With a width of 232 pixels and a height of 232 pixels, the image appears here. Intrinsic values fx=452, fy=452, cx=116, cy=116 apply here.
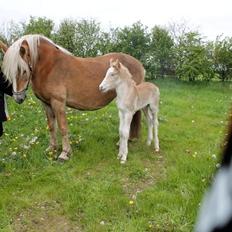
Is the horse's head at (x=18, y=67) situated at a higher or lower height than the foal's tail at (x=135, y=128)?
higher

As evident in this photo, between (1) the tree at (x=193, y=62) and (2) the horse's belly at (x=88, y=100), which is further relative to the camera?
(1) the tree at (x=193, y=62)

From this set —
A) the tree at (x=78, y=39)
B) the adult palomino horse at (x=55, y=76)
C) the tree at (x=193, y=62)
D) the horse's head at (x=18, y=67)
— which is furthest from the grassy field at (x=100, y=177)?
the tree at (x=78, y=39)

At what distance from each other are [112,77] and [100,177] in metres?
1.43

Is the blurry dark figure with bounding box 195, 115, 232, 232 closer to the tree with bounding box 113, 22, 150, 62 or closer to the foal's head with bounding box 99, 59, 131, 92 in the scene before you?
the foal's head with bounding box 99, 59, 131, 92

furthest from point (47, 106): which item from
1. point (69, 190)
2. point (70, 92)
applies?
point (69, 190)

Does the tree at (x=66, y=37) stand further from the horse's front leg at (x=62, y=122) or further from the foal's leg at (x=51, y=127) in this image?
the horse's front leg at (x=62, y=122)

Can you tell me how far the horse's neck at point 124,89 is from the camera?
21.0 feet

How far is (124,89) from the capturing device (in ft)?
21.1

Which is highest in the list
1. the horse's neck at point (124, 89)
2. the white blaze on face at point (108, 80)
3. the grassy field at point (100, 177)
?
the white blaze on face at point (108, 80)

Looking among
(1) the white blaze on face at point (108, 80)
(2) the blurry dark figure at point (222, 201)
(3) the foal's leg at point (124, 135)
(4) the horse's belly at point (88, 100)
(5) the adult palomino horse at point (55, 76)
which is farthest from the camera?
(4) the horse's belly at point (88, 100)

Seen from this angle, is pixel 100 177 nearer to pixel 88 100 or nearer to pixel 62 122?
pixel 62 122

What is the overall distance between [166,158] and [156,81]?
35.0 ft

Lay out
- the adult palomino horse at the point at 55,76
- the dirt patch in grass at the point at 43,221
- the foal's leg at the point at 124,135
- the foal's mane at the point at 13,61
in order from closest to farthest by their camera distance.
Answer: the dirt patch in grass at the point at 43,221 → the foal's mane at the point at 13,61 → the adult palomino horse at the point at 55,76 → the foal's leg at the point at 124,135

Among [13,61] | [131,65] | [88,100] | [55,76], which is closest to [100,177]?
[88,100]
